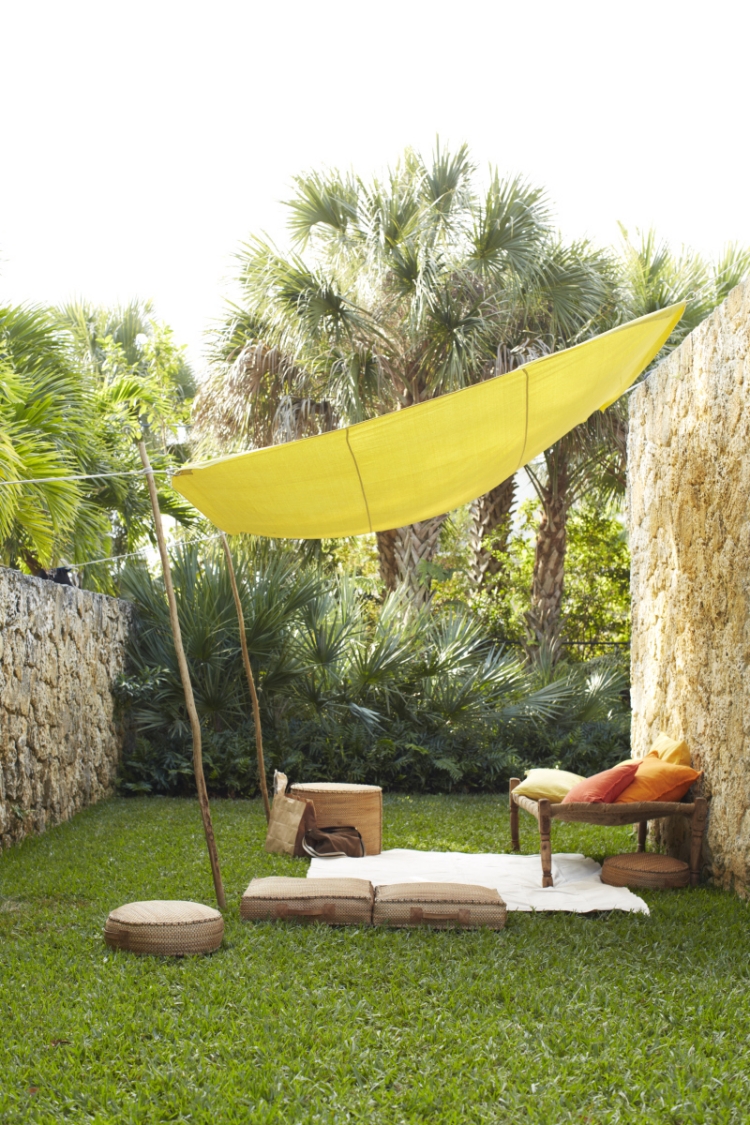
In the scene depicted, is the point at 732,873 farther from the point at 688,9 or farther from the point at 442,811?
the point at 688,9

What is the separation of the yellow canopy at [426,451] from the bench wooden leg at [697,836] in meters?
1.83

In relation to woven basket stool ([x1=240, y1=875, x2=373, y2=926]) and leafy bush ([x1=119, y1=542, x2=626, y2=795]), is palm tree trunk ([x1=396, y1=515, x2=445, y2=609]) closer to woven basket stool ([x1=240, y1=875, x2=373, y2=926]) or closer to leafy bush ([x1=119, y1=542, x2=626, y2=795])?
leafy bush ([x1=119, y1=542, x2=626, y2=795])

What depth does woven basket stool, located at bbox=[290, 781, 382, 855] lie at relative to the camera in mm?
5168

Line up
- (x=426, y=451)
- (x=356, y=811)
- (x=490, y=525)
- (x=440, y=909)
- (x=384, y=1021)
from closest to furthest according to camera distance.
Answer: (x=384, y=1021) → (x=440, y=909) → (x=426, y=451) → (x=356, y=811) → (x=490, y=525)

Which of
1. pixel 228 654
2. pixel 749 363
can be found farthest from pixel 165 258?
pixel 749 363

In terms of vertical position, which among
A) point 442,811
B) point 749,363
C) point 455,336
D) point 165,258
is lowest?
point 442,811

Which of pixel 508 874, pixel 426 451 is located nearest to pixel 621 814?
pixel 508 874

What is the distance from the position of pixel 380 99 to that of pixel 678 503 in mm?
7312

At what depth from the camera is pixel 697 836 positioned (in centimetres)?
425

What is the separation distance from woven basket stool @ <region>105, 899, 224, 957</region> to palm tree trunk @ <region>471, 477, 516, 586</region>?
7670 millimetres

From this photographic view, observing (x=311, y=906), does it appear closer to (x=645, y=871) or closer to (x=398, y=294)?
(x=645, y=871)

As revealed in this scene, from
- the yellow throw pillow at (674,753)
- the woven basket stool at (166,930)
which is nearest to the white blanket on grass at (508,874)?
the yellow throw pillow at (674,753)

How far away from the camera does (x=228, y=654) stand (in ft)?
24.8

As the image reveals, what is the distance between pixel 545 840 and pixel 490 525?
21.8 ft
